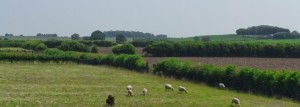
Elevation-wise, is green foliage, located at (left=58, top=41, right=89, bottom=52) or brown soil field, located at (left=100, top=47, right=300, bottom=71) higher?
green foliage, located at (left=58, top=41, right=89, bottom=52)

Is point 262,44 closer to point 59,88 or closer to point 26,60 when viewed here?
point 26,60

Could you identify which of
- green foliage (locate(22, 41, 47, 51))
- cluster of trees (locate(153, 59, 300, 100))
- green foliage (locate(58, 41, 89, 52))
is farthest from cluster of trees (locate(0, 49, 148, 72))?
green foliage (locate(22, 41, 47, 51))

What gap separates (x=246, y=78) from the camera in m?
53.2

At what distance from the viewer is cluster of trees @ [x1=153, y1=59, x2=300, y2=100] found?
46.8 meters

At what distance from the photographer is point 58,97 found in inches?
1673

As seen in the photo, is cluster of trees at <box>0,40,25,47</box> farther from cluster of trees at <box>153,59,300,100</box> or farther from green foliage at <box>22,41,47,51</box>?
cluster of trees at <box>153,59,300,100</box>

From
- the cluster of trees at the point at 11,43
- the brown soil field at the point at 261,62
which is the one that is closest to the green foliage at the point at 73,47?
the cluster of trees at the point at 11,43

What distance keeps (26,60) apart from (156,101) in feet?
250

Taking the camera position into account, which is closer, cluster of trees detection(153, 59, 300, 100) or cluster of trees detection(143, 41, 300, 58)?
cluster of trees detection(153, 59, 300, 100)

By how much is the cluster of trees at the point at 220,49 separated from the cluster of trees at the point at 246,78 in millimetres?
68763

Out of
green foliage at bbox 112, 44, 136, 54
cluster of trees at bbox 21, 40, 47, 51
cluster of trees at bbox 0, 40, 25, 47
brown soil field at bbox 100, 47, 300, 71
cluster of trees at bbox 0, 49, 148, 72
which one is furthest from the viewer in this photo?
cluster of trees at bbox 0, 40, 25, 47

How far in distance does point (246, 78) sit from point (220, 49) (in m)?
87.4

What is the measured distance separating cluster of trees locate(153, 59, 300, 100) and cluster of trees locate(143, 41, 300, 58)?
226 ft

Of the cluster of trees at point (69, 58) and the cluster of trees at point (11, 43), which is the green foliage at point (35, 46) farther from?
the cluster of trees at point (69, 58)
